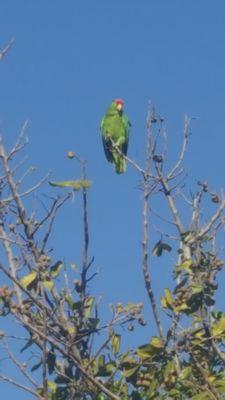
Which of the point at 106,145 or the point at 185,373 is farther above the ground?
the point at 106,145

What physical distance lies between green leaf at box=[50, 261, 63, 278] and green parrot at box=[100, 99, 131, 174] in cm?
367

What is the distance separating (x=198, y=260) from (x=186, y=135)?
0.93 meters

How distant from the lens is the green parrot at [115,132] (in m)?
7.82

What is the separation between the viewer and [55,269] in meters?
3.94

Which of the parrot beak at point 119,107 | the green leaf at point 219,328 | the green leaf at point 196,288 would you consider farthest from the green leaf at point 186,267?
the parrot beak at point 119,107

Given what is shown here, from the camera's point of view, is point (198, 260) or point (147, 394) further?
point (198, 260)

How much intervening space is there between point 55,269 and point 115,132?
4835mm

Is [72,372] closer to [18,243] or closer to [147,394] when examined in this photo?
[147,394]

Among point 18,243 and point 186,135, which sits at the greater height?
point 186,135

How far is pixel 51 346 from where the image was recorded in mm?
3734

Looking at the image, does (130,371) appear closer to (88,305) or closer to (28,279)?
(88,305)

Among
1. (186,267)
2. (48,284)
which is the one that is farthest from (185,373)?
(48,284)

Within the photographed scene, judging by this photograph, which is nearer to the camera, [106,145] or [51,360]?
[51,360]

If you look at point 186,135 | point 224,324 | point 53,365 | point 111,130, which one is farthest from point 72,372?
point 111,130
